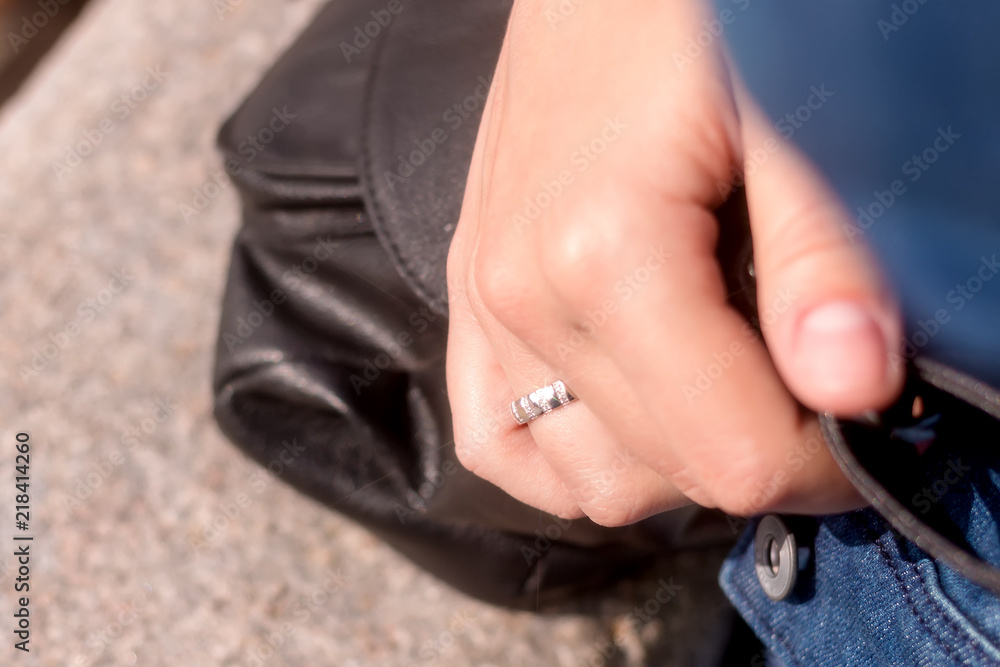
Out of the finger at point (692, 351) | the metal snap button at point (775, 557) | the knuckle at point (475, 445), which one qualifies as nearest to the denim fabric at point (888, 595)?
the metal snap button at point (775, 557)

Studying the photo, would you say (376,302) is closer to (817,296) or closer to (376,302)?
(376,302)

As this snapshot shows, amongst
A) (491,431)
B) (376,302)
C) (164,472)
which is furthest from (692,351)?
(164,472)

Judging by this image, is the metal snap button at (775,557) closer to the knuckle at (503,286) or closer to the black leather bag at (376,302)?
the black leather bag at (376,302)

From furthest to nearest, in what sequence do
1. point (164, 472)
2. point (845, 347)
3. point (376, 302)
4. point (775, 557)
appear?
point (164, 472) → point (376, 302) → point (775, 557) → point (845, 347)

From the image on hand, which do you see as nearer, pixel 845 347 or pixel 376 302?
pixel 845 347

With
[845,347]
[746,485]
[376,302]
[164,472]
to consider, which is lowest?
[164,472]

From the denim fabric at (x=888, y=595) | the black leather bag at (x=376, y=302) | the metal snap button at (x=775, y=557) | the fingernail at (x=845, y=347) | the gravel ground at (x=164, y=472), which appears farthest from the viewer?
the gravel ground at (x=164, y=472)

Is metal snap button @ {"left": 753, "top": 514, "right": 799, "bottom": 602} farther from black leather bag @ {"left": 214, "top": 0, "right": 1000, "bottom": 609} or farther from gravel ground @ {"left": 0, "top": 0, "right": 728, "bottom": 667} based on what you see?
gravel ground @ {"left": 0, "top": 0, "right": 728, "bottom": 667}

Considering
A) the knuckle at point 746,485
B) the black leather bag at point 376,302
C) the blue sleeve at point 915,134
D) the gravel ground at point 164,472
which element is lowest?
the gravel ground at point 164,472

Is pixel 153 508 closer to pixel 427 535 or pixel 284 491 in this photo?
pixel 284 491
